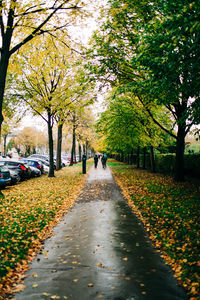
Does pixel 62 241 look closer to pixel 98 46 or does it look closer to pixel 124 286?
pixel 124 286

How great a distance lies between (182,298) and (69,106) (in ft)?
51.7

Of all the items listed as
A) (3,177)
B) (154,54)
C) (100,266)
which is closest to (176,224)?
(100,266)

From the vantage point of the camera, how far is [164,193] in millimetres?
10930

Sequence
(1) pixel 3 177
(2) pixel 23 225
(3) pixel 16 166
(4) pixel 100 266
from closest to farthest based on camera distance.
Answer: (4) pixel 100 266
(2) pixel 23 225
(1) pixel 3 177
(3) pixel 16 166

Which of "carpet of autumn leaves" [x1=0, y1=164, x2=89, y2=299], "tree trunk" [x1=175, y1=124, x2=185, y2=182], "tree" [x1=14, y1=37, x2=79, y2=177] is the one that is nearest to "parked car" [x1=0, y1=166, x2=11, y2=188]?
"carpet of autumn leaves" [x1=0, y1=164, x2=89, y2=299]

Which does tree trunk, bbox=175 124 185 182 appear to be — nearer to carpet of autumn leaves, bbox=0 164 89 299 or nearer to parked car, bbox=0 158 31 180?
carpet of autumn leaves, bbox=0 164 89 299

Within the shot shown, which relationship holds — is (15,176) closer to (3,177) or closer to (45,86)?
(3,177)

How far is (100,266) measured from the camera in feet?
13.6

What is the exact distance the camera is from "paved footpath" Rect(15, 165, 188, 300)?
334cm

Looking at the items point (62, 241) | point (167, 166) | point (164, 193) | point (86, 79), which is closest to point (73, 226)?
point (62, 241)

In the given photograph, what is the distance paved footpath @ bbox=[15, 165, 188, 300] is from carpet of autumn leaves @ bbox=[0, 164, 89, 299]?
285 millimetres

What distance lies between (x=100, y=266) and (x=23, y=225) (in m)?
3.15

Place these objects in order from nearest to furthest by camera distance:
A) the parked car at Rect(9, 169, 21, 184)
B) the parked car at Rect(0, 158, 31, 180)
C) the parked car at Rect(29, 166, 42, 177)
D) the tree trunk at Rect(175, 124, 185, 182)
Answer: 1. the tree trunk at Rect(175, 124, 185, 182)
2. the parked car at Rect(9, 169, 21, 184)
3. the parked car at Rect(0, 158, 31, 180)
4. the parked car at Rect(29, 166, 42, 177)

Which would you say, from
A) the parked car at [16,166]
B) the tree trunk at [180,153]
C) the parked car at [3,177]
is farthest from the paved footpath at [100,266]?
the parked car at [16,166]
